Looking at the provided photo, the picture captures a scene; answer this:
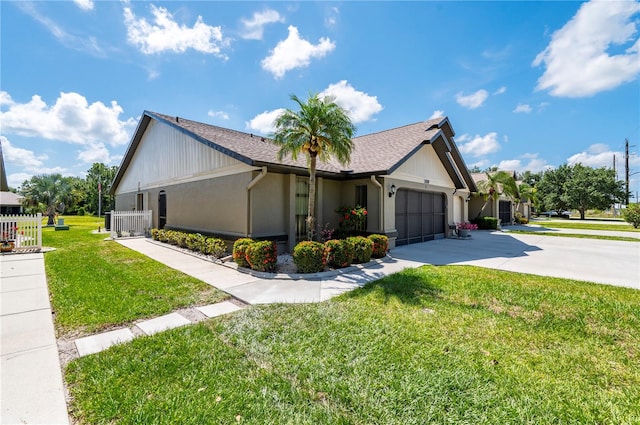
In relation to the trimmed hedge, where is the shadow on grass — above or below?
below

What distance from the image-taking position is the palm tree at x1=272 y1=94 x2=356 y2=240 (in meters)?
7.84

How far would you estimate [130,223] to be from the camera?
16.3m

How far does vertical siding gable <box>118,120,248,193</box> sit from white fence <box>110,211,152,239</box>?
2103 millimetres

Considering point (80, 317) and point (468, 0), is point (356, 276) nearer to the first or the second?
point (80, 317)

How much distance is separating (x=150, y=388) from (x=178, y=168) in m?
12.7

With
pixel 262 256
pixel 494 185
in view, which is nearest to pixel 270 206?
pixel 262 256

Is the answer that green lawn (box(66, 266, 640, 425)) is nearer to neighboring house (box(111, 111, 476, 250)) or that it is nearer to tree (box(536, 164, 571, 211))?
neighboring house (box(111, 111, 476, 250))

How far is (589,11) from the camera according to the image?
9.17 meters

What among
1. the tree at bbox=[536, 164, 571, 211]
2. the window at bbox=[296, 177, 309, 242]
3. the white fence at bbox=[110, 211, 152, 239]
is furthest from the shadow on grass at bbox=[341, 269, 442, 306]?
the tree at bbox=[536, 164, 571, 211]

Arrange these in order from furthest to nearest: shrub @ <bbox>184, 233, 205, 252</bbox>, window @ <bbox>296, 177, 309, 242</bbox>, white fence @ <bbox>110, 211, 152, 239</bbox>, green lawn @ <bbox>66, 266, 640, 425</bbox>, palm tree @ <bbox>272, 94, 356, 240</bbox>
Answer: white fence @ <bbox>110, 211, 152, 239</bbox>, window @ <bbox>296, 177, 309, 242</bbox>, shrub @ <bbox>184, 233, 205, 252</bbox>, palm tree @ <bbox>272, 94, 356, 240</bbox>, green lawn @ <bbox>66, 266, 640, 425</bbox>

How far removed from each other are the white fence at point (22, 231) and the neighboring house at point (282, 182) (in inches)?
198

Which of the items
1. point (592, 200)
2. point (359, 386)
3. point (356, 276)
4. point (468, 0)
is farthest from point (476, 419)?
point (592, 200)

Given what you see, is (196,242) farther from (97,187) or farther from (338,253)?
(97,187)

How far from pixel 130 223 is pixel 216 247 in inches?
422
